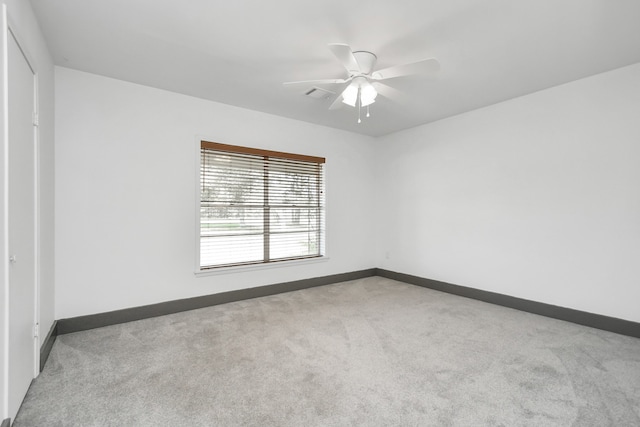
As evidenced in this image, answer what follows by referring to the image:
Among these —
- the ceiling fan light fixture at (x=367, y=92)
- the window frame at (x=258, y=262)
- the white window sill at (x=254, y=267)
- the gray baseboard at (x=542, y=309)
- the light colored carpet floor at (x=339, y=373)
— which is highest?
the ceiling fan light fixture at (x=367, y=92)

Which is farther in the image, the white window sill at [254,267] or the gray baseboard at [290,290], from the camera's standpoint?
the white window sill at [254,267]

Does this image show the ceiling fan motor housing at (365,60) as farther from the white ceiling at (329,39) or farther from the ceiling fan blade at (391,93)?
the ceiling fan blade at (391,93)

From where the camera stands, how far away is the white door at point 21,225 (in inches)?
65.9

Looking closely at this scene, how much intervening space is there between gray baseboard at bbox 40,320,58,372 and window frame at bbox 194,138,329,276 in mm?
1344

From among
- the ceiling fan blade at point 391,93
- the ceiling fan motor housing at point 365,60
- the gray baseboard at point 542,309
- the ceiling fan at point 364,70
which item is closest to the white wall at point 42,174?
the ceiling fan at point 364,70

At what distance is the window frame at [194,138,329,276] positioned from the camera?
3.66 m

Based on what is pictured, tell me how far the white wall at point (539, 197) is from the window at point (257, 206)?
1678 mm

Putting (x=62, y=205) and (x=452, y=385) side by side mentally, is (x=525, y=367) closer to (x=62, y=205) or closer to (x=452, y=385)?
(x=452, y=385)

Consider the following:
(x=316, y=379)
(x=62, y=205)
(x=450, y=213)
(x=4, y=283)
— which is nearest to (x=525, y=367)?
(x=316, y=379)

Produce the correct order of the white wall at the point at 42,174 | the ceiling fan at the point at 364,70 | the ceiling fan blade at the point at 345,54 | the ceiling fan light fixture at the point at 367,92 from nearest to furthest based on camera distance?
1. the white wall at the point at 42,174
2. the ceiling fan blade at the point at 345,54
3. the ceiling fan at the point at 364,70
4. the ceiling fan light fixture at the point at 367,92

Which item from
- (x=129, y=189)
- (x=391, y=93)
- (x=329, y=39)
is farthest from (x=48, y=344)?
(x=391, y=93)

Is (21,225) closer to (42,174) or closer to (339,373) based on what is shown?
(42,174)

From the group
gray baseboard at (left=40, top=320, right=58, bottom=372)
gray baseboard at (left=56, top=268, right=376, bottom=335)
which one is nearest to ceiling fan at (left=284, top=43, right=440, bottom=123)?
gray baseboard at (left=56, top=268, right=376, bottom=335)

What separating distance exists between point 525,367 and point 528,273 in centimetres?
167
